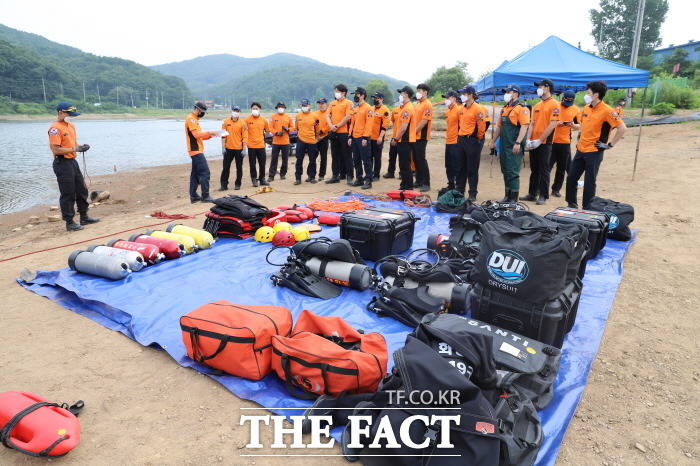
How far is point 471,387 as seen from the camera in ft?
6.74

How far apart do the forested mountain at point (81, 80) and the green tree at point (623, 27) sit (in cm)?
8708

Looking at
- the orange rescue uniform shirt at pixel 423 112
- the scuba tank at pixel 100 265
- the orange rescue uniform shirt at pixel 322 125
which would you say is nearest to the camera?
the scuba tank at pixel 100 265

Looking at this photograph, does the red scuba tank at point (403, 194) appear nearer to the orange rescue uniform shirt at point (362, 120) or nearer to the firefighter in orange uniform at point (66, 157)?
the orange rescue uniform shirt at point (362, 120)

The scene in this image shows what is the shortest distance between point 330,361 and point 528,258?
1.65 meters

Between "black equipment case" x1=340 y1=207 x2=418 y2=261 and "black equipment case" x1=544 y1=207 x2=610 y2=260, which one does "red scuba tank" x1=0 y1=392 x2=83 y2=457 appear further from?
"black equipment case" x1=544 y1=207 x2=610 y2=260

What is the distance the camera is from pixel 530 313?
10.3 feet

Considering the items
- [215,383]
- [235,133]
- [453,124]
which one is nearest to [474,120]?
[453,124]

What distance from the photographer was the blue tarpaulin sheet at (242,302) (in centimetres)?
286

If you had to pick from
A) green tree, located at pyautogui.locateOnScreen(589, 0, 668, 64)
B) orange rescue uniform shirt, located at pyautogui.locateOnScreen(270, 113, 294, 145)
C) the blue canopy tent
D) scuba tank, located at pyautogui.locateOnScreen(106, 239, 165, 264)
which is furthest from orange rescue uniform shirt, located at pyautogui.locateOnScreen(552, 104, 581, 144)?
green tree, located at pyautogui.locateOnScreen(589, 0, 668, 64)

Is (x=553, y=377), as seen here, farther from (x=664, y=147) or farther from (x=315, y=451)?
(x=664, y=147)

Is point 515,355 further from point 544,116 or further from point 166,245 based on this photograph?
point 544,116

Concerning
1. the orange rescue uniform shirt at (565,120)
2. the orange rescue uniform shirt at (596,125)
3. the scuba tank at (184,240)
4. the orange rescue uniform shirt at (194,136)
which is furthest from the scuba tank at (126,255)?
the orange rescue uniform shirt at (565,120)

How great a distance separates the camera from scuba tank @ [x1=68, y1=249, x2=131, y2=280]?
4664mm

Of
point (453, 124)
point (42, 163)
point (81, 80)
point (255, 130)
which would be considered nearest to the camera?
point (453, 124)
